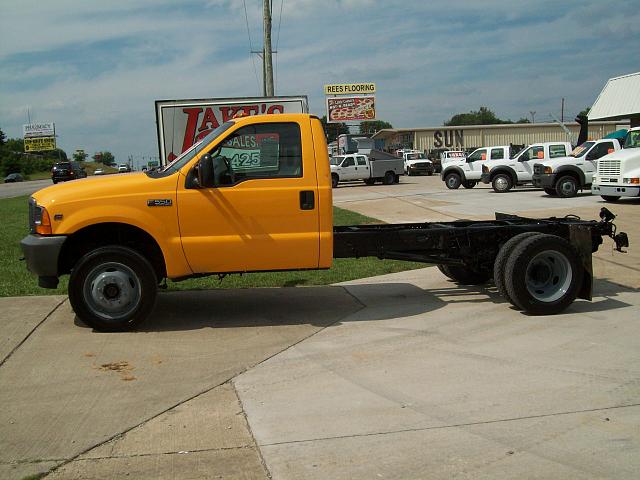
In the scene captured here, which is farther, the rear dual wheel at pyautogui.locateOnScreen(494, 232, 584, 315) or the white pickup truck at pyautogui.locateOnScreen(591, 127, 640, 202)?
the white pickup truck at pyautogui.locateOnScreen(591, 127, 640, 202)

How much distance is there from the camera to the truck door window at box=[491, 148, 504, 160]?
28.9 meters

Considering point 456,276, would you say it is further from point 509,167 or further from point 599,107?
point 599,107

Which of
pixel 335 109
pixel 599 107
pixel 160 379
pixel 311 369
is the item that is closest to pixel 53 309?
pixel 160 379

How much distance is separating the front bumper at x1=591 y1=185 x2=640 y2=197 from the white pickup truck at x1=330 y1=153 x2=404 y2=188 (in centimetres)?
1976

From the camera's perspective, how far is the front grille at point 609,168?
19.5 metres

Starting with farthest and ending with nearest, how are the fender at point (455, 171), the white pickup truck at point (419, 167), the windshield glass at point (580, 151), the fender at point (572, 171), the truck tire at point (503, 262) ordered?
1. the white pickup truck at point (419, 167)
2. the fender at point (455, 171)
3. the windshield glass at point (580, 151)
4. the fender at point (572, 171)
5. the truck tire at point (503, 262)

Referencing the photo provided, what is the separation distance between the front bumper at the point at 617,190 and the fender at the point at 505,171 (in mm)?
6981

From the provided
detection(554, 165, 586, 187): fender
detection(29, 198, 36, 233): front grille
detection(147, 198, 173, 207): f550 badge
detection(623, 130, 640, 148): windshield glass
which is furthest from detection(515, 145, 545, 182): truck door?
detection(29, 198, 36, 233): front grille

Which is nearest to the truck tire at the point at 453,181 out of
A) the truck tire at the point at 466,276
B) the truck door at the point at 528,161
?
the truck door at the point at 528,161

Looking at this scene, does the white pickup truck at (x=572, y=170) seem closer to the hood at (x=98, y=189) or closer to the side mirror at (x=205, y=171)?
the side mirror at (x=205, y=171)

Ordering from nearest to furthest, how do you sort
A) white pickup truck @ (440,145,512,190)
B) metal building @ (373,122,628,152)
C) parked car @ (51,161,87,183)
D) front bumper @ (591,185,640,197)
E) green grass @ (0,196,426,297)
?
green grass @ (0,196,426,297), front bumper @ (591,185,640,197), white pickup truck @ (440,145,512,190), parked car @ (51,161,87,183), metal building @ (373,122,628,152)

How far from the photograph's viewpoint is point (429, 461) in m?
4.02

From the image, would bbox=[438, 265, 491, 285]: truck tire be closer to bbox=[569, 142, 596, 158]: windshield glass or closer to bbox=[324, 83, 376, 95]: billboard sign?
bbox=[569, 142, 596, 158]: windshield glass

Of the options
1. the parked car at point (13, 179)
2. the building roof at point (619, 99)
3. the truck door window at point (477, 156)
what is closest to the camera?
the truck door window at point (477, 156)
